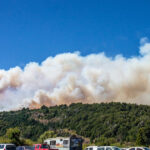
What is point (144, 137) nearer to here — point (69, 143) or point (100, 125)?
point (100, 125)

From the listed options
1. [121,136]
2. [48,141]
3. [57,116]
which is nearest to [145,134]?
[121,136]

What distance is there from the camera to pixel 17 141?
66.9 m

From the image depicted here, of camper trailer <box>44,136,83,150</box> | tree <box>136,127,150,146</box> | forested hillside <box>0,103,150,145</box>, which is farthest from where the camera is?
forested hillside <box>0,103,150,145</box>

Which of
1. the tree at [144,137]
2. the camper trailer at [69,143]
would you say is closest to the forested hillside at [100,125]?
the tree at [144,137]

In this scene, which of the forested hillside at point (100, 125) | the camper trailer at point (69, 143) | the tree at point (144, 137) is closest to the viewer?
the camper trailer at point (69, 143)

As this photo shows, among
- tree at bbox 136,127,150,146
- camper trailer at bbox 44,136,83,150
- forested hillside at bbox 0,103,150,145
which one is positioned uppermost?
forested hillside at bbox 0,103,150,145

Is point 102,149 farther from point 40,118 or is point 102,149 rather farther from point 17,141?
point 40,118

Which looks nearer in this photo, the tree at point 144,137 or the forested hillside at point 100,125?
the tree at point 144,137

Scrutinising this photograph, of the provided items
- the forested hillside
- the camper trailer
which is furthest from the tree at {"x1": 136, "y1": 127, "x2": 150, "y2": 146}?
the camper trailer

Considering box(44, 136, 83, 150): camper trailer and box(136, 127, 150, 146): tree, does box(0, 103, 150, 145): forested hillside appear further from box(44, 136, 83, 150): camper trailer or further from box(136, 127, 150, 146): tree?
box(44, 136, 83, 150): camper trailer

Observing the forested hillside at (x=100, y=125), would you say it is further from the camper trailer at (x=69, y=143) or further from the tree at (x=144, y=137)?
the camper trailer at (x=69, y=143)

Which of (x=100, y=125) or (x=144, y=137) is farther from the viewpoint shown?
(x=100, y=125)

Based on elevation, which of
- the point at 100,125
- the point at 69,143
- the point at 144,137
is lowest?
the point at 69,143

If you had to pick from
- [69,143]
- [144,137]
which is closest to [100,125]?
[144,137]
